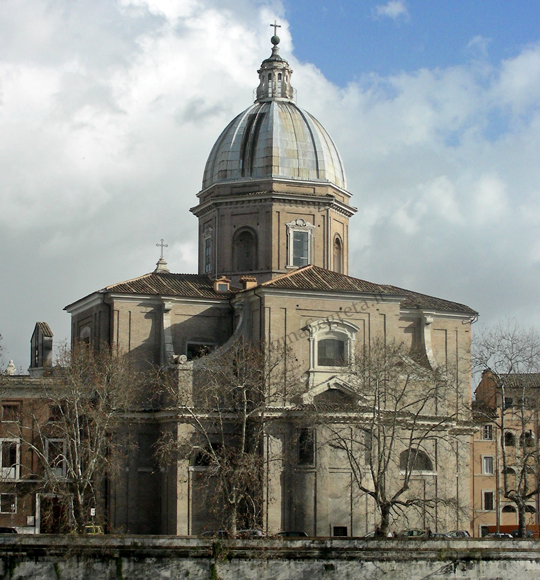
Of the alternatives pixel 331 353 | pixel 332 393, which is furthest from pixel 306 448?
pixel 331 353

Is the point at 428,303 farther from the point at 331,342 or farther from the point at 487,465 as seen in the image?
the point at 487,465

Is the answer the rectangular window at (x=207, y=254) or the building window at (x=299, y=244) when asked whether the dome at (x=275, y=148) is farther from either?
the rectangular window at (x=207, y=254)

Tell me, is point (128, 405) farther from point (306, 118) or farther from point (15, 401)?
point (306, 118)

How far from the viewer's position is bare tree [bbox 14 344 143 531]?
50.4 metres

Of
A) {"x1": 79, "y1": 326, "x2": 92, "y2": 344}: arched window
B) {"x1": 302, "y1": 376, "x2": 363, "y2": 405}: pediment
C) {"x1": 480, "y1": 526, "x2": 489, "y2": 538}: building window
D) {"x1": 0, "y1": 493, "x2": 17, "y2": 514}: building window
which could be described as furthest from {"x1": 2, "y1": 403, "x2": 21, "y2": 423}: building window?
{"x1": 480, "y1": 526, "x2": 489, "y2": 538}: building window

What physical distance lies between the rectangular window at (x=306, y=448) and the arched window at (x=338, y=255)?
14.5m

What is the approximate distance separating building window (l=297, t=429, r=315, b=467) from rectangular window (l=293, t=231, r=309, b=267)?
42.4 feet

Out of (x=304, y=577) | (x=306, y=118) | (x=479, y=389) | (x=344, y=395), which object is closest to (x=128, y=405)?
(x=344, y=395)

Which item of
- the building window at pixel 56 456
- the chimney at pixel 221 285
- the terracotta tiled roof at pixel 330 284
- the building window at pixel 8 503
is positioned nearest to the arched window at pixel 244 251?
the chimney at pixel 221 285

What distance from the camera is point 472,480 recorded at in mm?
71750

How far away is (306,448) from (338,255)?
15.8 m

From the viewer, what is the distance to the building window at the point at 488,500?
7175 cm

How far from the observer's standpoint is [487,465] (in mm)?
73688

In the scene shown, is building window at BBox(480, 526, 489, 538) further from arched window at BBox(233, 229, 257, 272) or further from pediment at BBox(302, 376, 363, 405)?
arched window at BBox(233, 229, 257, 272)
